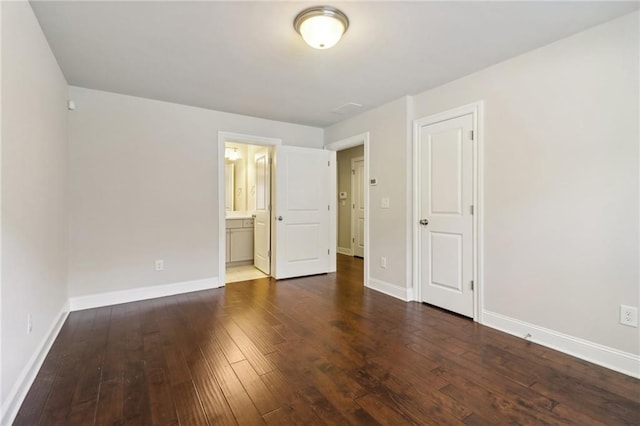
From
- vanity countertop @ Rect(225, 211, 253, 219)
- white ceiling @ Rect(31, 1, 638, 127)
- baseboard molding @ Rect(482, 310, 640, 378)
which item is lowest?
baseboard molding @ Rect(482, 310, 640, 378)

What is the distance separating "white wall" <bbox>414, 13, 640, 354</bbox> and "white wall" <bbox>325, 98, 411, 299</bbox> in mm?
872

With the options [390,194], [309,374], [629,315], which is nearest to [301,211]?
[390,194]

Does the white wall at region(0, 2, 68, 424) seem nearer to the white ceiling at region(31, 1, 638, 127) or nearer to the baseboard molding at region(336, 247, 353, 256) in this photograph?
the white ceiling at region(31, 1, 638, 127)

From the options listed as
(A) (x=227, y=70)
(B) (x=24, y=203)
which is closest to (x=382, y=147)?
(A) (x=227, y=70)

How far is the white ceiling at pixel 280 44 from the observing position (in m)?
1.89

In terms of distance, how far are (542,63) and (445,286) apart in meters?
2.14

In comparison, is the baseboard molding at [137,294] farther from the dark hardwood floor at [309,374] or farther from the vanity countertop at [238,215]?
the vanity countertop at [238,215]

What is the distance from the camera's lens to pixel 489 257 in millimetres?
2725

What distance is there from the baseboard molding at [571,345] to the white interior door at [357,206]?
366 cm

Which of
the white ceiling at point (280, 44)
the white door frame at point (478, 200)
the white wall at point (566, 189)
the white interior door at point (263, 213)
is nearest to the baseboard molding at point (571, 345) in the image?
the white wall at point (566, 189)

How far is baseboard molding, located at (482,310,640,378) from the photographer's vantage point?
1953mm

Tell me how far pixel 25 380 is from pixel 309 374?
1682 mm

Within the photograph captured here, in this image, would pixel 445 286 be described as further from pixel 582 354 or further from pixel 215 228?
pixel 215 228

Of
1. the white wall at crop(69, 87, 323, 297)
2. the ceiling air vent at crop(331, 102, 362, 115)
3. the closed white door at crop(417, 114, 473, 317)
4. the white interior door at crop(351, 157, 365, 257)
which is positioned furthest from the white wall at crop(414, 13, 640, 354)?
the white interior door at crop(351, 157, 365, 257)
